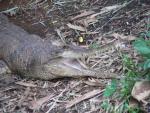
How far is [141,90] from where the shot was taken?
11.3 ft

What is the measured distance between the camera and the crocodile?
4238 millimetres

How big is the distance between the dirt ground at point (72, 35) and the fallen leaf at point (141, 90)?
0.22 meters

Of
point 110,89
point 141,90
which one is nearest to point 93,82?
point 110,89

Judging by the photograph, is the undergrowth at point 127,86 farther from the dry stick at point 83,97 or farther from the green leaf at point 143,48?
the dry stick at point 83,97

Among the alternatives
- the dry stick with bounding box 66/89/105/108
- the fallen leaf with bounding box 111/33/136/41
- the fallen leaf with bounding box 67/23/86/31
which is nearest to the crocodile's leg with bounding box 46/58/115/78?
the dry stick with bounding box 66/89/105/108

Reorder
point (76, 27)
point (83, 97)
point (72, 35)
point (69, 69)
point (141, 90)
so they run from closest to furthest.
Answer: point (141, 90)
point (83, 97)
point (69, 69)
point (72, 35)
point (76, 27)

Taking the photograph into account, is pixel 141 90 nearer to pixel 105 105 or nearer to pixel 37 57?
pixel 105 105

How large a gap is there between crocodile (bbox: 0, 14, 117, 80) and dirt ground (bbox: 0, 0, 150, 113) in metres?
0.08

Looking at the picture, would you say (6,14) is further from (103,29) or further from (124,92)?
Result: (124,92)

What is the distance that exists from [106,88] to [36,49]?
130cm

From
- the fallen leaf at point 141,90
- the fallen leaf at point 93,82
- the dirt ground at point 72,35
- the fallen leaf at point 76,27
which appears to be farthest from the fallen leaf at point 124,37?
the fallen leaf at point 141,90

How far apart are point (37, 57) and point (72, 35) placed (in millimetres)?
676

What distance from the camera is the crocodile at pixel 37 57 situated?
4238 millimetres

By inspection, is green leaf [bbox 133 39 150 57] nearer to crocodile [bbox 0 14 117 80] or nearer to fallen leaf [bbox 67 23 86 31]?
crocodile [bbox 0 14 117 80]
